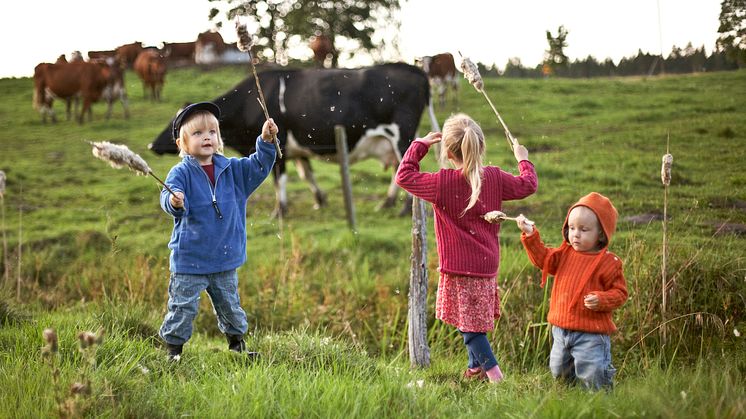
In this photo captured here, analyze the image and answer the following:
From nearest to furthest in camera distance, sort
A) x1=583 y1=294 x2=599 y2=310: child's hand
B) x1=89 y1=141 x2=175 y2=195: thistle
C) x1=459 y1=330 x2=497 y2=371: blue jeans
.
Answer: x1=89 y1=141 x2=175 y2=195: thistle → x1=583 y1=294 x2=599 y2=310: child's hand → x1=459 y1=330 x2=497 y2=371: blue jeans

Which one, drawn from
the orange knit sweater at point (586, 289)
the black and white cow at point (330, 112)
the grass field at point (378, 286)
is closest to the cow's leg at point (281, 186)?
the black and white cow at point (330, 112)

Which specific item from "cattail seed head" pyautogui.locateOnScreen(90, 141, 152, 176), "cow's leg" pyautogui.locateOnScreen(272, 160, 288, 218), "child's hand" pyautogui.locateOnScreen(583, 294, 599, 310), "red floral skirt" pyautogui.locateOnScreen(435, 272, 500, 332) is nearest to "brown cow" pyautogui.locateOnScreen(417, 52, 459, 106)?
"cow's leg" pyautogui.locateOnScreen(272, 160, 288, 218)

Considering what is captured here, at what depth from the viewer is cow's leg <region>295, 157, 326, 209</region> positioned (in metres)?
10.1

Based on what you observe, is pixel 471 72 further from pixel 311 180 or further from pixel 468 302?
pixel 311 180

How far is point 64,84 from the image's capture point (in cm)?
1555

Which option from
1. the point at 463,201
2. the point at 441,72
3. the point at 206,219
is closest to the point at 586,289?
the point at 463,201

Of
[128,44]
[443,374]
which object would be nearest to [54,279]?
[443,374]

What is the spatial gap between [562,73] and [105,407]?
10.9 metres

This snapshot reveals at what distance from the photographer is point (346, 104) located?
980cm

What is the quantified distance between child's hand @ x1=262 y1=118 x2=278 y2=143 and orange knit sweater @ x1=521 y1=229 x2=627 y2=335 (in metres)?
1.39

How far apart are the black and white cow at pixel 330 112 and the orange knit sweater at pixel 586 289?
6138mm

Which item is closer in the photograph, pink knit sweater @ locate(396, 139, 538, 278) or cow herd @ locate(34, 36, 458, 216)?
pink knit sweater @ locate(396, 139, 538, 278)

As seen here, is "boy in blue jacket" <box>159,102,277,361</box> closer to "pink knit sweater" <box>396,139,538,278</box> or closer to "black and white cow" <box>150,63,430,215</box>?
"pink knit sweater" <box>396,139,538,278</box>

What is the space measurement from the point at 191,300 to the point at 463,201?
1.53 meters
